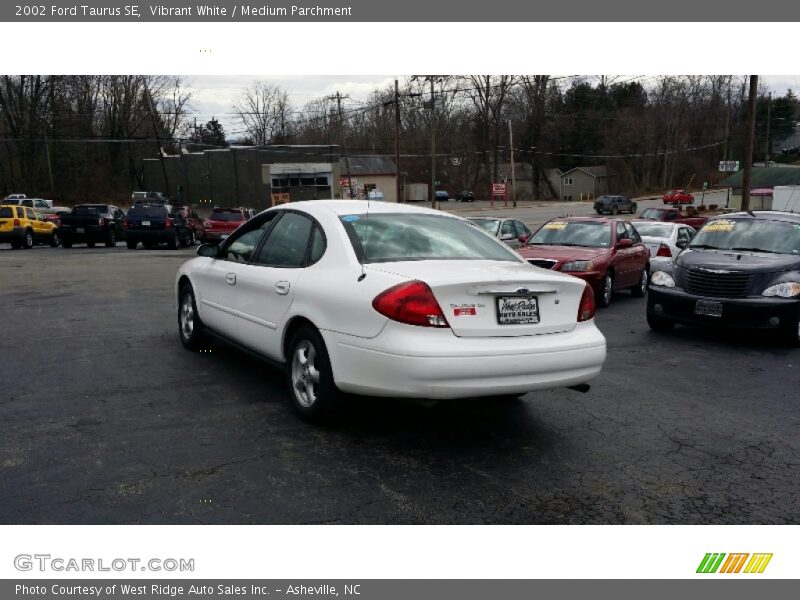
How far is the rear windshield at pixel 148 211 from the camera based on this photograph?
26.6 metres

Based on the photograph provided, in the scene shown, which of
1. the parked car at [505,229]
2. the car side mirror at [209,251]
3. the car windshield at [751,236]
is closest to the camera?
the car side mirror at [209,251]

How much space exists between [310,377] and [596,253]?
26.6 ft

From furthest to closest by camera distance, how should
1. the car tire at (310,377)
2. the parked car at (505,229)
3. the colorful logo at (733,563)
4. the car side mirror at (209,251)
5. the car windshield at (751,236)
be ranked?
the parked car at (505,229), the car windshield at (751,236), the car side mirror at (209,251), the car tire at (310,377), the colorful logo at (733,563)

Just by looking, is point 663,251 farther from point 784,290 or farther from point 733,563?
point 733,563

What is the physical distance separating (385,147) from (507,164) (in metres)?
24.4

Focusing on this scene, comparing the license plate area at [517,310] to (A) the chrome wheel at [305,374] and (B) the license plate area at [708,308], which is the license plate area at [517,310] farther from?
(B) the license plate area at [708,308]

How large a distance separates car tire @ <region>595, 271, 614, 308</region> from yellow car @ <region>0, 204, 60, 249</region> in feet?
75.6

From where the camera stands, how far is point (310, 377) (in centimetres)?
501

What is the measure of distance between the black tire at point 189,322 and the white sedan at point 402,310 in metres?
1.18

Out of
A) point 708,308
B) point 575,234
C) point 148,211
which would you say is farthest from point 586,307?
point 148,211

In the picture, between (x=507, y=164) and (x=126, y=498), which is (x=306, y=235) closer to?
(x=126, y=498)

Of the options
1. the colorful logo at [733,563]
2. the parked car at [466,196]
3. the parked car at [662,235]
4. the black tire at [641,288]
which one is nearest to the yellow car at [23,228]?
the parked car at [662,235]

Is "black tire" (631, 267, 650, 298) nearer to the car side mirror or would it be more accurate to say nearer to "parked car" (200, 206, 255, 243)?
the car side mirror

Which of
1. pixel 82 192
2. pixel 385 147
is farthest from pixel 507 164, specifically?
pixel 82 192
